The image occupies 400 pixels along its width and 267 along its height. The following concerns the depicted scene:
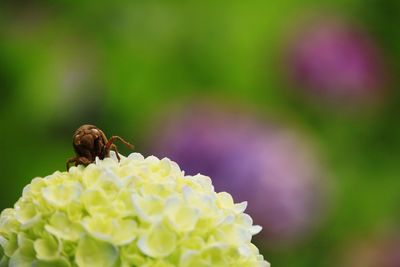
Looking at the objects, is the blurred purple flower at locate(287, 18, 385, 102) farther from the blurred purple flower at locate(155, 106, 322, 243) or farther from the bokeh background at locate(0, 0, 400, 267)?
the blurred purple flower at locate(155, 106, 322, 243)

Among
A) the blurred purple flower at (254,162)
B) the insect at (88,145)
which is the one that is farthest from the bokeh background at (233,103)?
the insect at (88,145)

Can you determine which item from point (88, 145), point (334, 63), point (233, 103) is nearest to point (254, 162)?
point (233, 103)

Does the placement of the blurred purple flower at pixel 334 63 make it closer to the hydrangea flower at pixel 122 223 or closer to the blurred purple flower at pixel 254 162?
the blurred purple flower at pixel 254 162

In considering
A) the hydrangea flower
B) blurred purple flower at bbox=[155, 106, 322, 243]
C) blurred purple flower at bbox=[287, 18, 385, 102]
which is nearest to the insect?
the hydrangea flower

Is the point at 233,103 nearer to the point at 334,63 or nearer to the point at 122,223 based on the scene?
the point at 334,63

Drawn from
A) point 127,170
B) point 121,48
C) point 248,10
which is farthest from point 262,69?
point 127,170

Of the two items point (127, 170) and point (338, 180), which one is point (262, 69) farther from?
point (127, 170)
